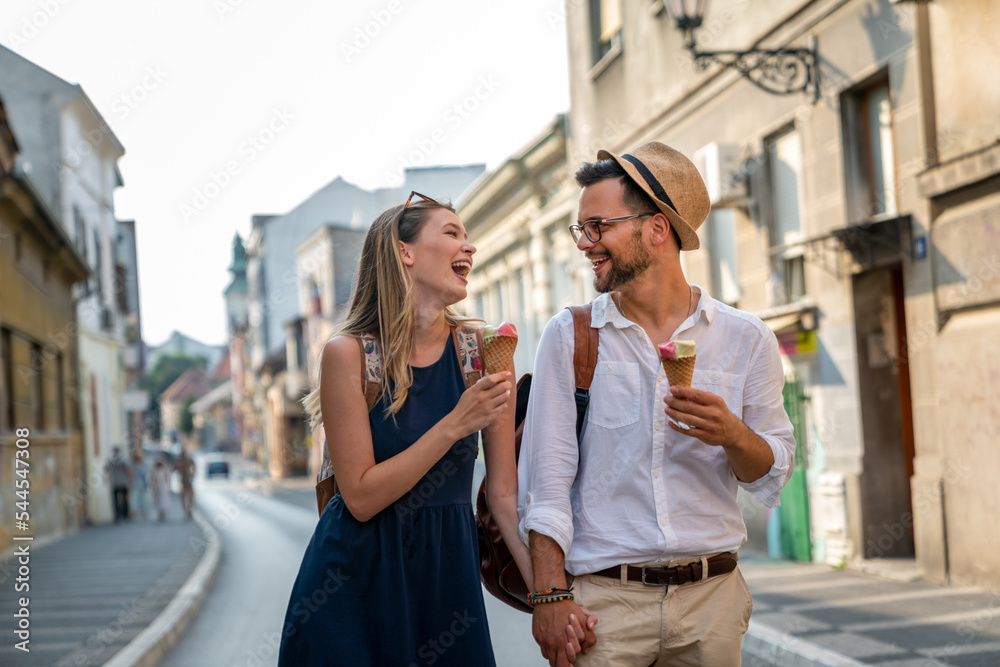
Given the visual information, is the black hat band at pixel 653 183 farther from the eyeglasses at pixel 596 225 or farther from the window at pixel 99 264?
the window at pixel 99 264

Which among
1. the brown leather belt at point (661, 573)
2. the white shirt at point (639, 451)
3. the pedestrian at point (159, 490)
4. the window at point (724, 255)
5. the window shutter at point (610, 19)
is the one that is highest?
the window shutter at point (610, 19)

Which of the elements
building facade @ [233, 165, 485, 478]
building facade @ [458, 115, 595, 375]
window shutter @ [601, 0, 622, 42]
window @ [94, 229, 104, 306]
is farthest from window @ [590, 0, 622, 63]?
building facade @ [233, 165, 485, 478]

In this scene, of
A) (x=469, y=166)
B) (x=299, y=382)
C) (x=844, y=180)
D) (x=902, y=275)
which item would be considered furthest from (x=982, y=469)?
(x=299, y=382)


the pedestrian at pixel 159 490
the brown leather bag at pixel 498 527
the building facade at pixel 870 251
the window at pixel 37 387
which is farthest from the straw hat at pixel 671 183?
the pedestrian at pixel 159 490

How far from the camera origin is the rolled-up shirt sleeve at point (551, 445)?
2855 millimetres

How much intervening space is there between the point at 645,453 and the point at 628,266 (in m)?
0.53

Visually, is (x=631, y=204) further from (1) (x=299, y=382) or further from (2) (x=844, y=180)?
(1) (x=299, y=382)

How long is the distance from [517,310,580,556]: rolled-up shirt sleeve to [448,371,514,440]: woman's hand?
0.45 ft

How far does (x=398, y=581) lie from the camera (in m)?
2.94

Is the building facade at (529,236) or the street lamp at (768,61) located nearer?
the street lamp at (768,61)

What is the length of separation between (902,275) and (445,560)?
339 inches

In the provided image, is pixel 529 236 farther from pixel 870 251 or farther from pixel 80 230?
pixel 870 251

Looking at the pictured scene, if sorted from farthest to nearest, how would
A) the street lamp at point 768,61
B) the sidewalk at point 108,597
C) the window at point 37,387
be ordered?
the window at point 37,387 < the street lamp at point 768,61 < the sidewalk at point 108,597

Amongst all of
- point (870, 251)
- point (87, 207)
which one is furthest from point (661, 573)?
point (87, 207)
